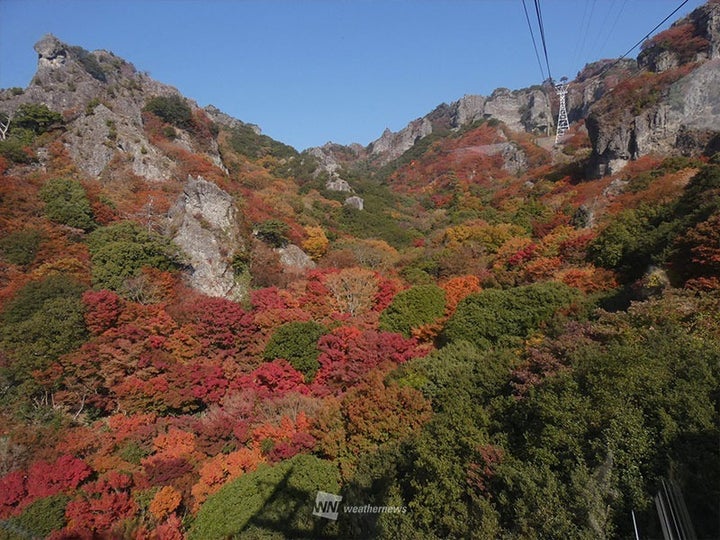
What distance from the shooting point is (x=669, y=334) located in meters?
10.6

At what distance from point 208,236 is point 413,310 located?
1479cm

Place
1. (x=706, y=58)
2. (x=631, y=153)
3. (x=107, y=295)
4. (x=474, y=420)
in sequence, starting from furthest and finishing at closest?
(x=706, y=58) < (x=631, y=153) < (x=107, y=295) < (x=474, y=420)

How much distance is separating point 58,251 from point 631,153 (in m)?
42.8

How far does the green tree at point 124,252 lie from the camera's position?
68.9 ft

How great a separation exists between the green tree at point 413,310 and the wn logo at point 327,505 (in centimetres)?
1126

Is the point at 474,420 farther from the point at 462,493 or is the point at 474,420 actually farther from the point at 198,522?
the point at 198,522

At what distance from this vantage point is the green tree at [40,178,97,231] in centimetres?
2364

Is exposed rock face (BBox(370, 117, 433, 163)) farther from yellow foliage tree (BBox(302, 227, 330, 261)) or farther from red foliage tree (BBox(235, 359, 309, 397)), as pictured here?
red foliage tree (BBox(235, 359, 309, 397))

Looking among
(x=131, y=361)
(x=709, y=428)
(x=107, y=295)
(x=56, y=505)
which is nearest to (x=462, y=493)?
(x=709, y=428)

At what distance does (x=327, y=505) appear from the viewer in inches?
447

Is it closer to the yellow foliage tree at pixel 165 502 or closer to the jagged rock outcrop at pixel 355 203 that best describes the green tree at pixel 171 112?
the jagged rock outcrop at pixel 355 203

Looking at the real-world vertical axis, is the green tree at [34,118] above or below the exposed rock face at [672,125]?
below

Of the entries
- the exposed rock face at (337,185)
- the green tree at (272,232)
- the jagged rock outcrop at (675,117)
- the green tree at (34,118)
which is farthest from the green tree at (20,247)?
the jagged rock outcrop at (675,117)

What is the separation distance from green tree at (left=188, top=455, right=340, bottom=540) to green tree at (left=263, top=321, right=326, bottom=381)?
701 centimetres
